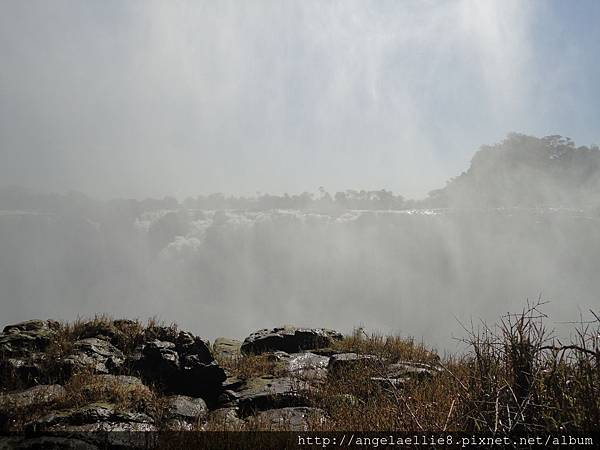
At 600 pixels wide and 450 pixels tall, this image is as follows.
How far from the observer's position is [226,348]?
44.7 feet

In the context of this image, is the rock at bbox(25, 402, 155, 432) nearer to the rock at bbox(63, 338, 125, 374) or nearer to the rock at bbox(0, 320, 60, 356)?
the rock at bbox(63, 338, 125, 374)

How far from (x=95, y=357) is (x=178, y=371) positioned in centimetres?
198

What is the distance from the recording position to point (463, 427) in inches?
168

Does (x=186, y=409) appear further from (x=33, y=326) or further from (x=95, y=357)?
(x=33, y=326)

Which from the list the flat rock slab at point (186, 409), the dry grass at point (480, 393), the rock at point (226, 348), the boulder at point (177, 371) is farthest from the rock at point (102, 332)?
the flat rock slab at point (186, 409)

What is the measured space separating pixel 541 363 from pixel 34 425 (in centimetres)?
678

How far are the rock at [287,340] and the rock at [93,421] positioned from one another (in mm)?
6666

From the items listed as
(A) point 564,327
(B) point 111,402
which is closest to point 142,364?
(B) point 111,402

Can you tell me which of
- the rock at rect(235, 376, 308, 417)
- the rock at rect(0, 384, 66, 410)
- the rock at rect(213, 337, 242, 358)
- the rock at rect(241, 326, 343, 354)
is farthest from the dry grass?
the rock at rect(241, 326, 343, 354)

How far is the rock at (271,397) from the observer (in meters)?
7.55

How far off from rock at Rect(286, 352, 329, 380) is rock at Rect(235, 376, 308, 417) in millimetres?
821

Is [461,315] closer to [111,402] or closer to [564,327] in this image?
[564,327]

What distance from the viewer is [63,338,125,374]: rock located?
26.5 ft

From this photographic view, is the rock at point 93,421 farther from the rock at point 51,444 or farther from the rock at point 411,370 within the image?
the rock at point 411,370
